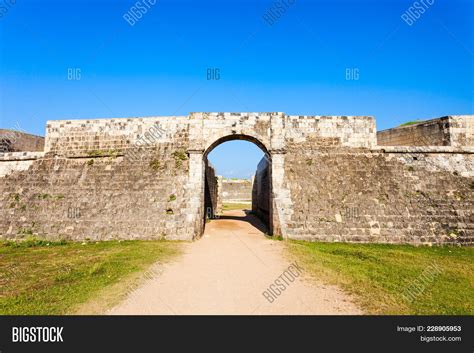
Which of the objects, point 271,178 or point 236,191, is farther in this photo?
point 236,191

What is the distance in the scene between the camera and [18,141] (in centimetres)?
1541

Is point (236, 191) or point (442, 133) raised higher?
point (442, 133)

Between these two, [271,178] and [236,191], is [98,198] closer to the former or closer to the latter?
[271,178]

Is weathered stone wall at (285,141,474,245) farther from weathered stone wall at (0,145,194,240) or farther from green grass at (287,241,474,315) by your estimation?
weathered stone wall at (0,145,194,240)

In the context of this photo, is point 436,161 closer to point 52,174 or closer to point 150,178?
point 150,178

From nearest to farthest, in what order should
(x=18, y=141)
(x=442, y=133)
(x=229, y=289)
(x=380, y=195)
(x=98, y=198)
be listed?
1. (x=229, y=289)
2. (x=380, y=195)
3. (x=98, y=198)
4. (x=442, y=133)
5. (x=18, y=141)

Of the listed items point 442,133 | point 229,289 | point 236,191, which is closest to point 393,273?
point 229,289

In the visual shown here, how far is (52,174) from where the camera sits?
12703mm

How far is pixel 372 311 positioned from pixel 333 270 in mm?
2416

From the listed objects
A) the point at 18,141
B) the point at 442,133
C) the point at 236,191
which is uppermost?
the point at 18,141

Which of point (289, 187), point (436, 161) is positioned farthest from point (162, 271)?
point (436, 161)

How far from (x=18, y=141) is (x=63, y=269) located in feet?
43.5
